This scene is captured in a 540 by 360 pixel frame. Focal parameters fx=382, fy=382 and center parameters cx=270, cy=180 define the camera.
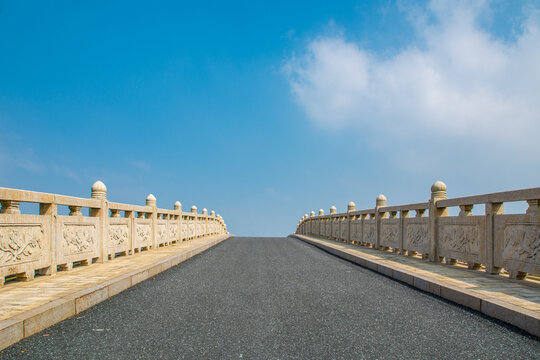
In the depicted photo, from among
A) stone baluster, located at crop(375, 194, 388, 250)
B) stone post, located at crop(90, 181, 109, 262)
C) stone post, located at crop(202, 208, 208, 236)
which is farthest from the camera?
stone post, located at crop(202, 208, 208, 236)

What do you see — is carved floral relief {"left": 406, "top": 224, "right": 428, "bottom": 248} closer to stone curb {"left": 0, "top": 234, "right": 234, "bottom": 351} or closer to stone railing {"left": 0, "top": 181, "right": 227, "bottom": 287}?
stone curb {"left": 0, "top": 234, "right": 234, "bottom": 351}

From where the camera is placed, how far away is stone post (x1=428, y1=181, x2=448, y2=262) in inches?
412

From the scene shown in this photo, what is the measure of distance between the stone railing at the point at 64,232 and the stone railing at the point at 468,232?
8.70 meters

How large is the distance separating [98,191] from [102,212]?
613 millimetres

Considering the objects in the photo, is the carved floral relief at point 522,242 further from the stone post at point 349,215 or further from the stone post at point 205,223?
the stone post at point 205,223

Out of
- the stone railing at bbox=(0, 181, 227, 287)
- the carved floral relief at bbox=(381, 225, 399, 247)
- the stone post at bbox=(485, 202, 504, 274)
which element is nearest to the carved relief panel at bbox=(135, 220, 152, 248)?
the stone railing at bbox=(0, 181, 227, 287)

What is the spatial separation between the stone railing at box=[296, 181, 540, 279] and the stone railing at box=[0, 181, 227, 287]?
8.70m

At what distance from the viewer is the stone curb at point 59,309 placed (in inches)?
161

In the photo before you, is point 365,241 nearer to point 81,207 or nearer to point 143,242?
point 143,242

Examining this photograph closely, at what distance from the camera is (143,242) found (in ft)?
43.0

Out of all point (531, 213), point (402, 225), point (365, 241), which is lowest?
point (365, 241)

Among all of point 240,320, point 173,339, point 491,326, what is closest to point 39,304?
point 173,339

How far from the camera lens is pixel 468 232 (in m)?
8.95

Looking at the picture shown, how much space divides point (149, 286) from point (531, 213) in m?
7.26
